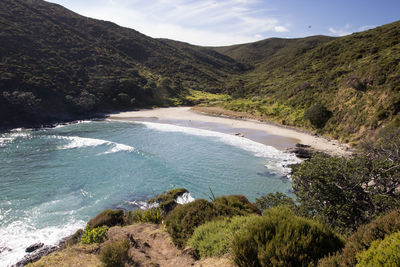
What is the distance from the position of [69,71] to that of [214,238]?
75934 millimetres

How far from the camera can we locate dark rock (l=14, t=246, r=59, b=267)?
11812mm

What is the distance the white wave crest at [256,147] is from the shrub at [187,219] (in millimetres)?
15825

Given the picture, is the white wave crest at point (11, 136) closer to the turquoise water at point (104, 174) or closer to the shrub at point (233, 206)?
the turquoise water at point (104, 174)

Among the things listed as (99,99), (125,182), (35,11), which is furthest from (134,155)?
(35,11)

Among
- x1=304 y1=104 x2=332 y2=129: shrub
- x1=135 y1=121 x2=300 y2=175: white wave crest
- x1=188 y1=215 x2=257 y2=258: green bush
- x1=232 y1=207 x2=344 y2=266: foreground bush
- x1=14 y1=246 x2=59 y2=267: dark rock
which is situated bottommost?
x1=14 y1=246 x2=59 y2=267: dark rock

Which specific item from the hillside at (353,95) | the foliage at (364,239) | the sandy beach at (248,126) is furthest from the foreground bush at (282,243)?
the hillside at (353,95)

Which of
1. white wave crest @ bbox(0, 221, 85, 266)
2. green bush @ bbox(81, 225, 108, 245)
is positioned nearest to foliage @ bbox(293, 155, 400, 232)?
green bush @ bbox(81, 225, 108, 245)

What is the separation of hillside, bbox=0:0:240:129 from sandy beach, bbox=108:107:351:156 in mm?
11087

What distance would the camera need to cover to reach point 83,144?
33.3 metres

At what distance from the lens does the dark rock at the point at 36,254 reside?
38.8 ft

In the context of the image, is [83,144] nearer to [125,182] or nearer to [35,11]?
[125,182]

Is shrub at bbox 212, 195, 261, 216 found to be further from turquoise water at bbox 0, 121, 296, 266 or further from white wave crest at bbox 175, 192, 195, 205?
turquoise water at bbox 0, 121, 296, 266

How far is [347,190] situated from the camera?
10078mm

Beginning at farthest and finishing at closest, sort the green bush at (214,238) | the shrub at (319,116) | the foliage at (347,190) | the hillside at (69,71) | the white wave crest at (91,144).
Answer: the hillside at (69,71) → the shrub at (319,116) → the white wave crest at (91,144) → the foliage at (347,190) → the green bush at (214,238)
